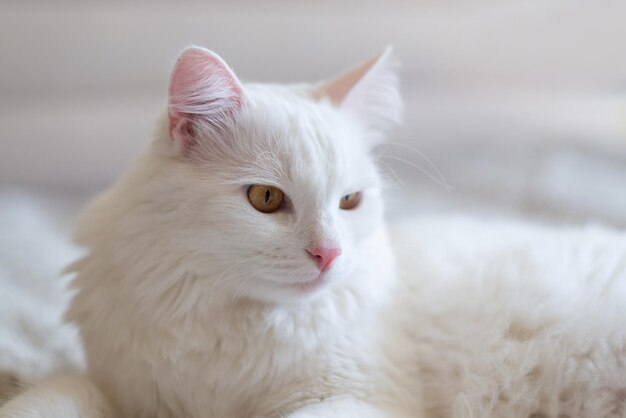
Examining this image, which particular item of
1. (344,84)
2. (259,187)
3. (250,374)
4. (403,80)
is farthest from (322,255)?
(403,80)

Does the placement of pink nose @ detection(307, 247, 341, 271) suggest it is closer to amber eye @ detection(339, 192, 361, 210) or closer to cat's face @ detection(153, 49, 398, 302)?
cat's face @ detection(153, 49, 398, 302)

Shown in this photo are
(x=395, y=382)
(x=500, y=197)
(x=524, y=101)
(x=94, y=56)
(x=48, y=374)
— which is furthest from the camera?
(x=524, y=101)

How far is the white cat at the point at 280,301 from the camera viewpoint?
1.16m

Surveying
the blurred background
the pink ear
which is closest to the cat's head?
the pink ear

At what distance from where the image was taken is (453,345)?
1.38 m

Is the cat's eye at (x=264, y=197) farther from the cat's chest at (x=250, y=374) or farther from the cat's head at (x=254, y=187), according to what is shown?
the cat's chest at (x=250, y=374)

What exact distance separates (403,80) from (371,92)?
1547 mm

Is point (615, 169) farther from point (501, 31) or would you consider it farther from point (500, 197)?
point (501, 31)

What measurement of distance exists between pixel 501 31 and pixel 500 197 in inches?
35.8

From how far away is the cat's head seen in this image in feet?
3.70

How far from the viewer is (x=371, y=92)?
4.83 feet

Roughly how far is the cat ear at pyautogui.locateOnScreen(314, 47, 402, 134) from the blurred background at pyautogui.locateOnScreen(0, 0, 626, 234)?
0.91m

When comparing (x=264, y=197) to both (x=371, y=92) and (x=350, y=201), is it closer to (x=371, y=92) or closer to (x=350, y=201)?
(x=350, y=201)

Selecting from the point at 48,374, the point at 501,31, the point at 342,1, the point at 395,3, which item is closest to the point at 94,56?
the point at 342,1
